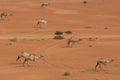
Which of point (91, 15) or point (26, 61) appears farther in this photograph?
point (91, 15)

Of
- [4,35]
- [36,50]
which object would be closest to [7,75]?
[36,50]

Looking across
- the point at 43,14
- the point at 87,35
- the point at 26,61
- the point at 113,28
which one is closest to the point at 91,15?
the point at 43,14

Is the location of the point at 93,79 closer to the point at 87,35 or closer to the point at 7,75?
the point at 7,75

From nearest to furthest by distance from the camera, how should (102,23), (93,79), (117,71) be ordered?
1. (93,79)
2. (117,71)
3. (102,23)

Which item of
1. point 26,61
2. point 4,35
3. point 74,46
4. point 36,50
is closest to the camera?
point 26,61

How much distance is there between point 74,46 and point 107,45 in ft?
8.87

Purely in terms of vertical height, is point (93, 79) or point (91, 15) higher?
point (91, 15)

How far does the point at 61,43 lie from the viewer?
3528 centimetres

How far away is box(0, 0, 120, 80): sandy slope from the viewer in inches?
890

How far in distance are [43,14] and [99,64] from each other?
3533cm

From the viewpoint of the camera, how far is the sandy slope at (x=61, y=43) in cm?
2259

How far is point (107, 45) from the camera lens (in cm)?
3412

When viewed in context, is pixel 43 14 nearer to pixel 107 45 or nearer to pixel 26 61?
pixel 107 45

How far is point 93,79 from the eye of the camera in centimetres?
2058
